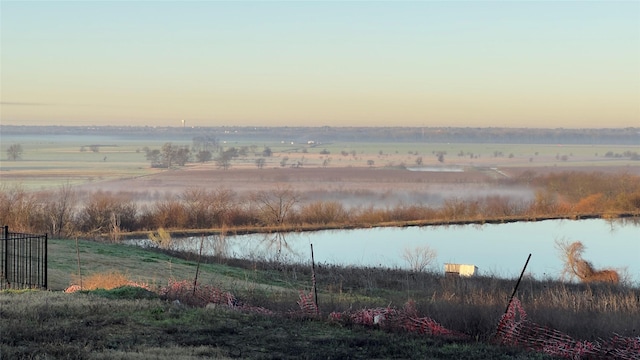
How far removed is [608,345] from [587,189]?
214ft

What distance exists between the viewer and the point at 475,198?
69.4 m

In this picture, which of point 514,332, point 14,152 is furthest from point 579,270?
point 14,152

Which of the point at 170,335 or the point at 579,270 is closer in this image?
the point at 170,335

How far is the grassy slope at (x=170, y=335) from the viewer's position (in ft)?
30.2

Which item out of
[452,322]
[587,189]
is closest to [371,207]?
[587,189]

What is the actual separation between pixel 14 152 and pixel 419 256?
209 feet

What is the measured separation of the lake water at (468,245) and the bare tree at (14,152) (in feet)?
157

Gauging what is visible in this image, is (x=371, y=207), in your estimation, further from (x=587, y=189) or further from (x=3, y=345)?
(x=3, y=345)

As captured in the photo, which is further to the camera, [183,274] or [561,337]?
[183,274]

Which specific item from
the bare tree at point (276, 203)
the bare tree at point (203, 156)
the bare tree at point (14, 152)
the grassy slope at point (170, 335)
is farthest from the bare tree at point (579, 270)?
the bare tree at point (14, 152)

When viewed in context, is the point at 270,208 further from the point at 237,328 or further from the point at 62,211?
the point at 237,328

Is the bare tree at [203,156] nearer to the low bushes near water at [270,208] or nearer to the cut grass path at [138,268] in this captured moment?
the low bushes near water at [270,208]

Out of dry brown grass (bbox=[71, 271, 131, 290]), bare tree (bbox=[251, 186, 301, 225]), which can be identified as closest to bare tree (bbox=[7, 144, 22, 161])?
bare tree (bbox=[251, 186, 301, 225])

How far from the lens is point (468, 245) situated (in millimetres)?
47031
